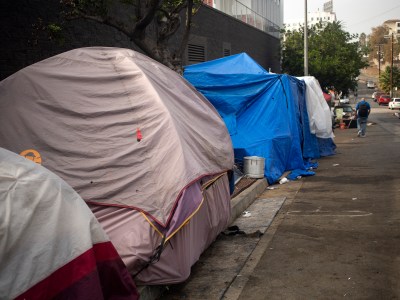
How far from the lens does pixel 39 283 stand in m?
2.66

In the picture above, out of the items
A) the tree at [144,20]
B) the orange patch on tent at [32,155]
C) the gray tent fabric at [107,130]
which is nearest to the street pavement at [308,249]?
the gray tent fabric at [107,130]

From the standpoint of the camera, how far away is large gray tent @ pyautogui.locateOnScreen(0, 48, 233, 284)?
4238 mm

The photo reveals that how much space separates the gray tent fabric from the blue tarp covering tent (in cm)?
563

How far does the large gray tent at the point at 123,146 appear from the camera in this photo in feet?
13.9

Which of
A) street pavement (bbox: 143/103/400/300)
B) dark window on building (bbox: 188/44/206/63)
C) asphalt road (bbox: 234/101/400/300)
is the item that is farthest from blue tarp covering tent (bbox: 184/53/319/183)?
dark window on building (bbox: 188/44/206/63)

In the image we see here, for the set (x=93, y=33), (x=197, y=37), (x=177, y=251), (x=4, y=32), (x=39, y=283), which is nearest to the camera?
(x=39, y=283)

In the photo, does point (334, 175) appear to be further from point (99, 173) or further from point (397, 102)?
point (397, 102)

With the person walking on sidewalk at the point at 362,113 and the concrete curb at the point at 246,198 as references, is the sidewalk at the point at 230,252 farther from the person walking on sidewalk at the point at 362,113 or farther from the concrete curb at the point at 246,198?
the person walking on sidewalk at the point at 362,113

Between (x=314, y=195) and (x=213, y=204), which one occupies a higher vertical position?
(x=213, y=204)

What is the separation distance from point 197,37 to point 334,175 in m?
8.54

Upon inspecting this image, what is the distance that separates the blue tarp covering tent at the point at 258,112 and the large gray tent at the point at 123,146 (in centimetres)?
558

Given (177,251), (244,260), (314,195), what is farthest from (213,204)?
(314,195)

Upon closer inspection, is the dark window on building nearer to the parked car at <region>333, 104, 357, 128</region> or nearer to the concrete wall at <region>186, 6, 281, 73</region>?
the concrete wall at <region>186, 6, 281, 73</region>

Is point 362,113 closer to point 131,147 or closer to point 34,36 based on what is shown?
point 34,36
